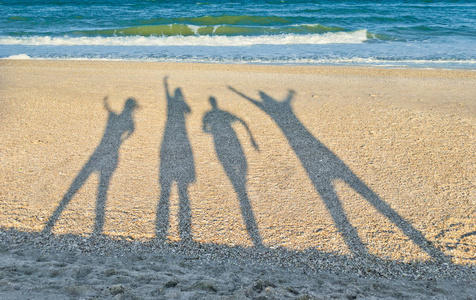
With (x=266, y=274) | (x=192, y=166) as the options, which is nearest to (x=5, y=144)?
(x=192, y=166)

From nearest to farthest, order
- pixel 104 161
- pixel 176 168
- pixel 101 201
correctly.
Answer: pixel 101 201 → pixel 176 168 → pixel 104 161

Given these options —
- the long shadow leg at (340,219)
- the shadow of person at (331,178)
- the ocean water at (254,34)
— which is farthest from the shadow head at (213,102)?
the ocean water at (254,34)

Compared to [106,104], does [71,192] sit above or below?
below

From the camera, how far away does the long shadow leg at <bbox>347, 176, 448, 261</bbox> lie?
3.45 metres

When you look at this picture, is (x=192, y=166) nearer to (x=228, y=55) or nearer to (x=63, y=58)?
(x=228, y=55)

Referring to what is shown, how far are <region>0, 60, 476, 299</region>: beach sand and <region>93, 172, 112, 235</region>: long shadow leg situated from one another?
24 mm

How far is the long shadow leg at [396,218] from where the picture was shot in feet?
11.3

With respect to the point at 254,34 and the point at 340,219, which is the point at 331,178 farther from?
the point at 254,34

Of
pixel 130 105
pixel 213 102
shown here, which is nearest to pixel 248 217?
pixel 213 102

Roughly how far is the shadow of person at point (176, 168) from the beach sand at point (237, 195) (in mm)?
24

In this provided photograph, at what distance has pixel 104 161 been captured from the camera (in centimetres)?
525

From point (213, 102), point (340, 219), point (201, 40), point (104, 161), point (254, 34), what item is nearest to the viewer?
point (340, 219)

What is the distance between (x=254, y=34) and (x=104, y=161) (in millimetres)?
16815

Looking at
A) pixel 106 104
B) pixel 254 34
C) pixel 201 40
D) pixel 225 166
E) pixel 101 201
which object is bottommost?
pixel 101 201
